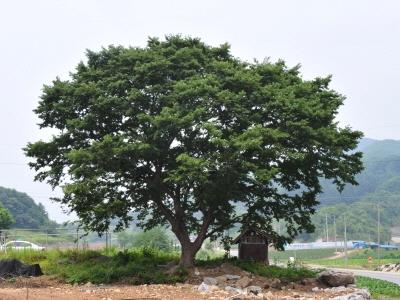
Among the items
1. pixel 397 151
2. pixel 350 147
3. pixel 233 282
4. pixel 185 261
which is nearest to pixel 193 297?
pixel 233 282

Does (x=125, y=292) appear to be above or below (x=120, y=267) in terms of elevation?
below

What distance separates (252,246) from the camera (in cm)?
2327

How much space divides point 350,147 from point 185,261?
729 centimetres

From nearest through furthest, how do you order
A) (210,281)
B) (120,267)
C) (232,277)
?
1. (210,281)
2. (232,277)
3. (120,267)

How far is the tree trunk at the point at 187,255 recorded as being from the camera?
21097 millimetres

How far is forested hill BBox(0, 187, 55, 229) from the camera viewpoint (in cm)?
8694

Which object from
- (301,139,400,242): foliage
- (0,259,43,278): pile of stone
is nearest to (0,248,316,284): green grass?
(0,259,43,278): pile of stone

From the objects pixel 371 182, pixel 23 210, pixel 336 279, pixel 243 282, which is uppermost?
pixel 371 182

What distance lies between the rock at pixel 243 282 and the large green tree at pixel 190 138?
2890mm

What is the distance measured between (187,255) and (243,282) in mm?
3589

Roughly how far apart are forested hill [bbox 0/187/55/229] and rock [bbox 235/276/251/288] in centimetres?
7204

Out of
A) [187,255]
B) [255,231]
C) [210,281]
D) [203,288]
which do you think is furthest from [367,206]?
[203,288]

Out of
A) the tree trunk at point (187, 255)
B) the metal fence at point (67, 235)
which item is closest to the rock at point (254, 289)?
the tree trunk at point (187, 255)

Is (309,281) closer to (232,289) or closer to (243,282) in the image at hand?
(243,282)
